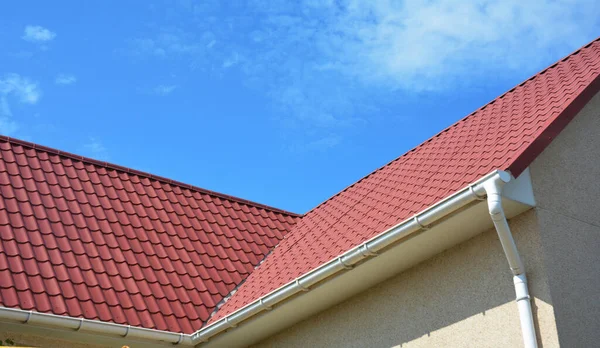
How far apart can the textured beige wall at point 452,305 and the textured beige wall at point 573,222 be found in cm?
13

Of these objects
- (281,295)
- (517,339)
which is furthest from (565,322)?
(281,295)

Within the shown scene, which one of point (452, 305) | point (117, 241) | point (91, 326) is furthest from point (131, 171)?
point (452, 305)

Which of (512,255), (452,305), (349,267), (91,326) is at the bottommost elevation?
(91,326)

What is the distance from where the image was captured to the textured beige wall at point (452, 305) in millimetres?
5844

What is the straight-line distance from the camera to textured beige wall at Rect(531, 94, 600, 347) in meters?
5.80

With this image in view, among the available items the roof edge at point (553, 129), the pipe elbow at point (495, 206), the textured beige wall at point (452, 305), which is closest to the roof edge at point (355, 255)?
the pipe elbow at point (495, 206)

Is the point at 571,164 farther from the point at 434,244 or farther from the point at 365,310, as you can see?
the point at 365,310

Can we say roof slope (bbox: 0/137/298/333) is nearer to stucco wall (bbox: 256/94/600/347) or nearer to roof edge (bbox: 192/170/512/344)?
roof edge (bbox: 192/170/512/344)

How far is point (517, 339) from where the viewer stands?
5711mm

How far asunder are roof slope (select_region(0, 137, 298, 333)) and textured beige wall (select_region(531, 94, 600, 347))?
3683 mm

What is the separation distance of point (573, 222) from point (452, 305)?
4.01 ft

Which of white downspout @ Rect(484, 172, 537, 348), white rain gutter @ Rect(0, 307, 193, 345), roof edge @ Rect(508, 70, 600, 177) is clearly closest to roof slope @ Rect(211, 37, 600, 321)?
roof edge @ Rect(508, 70, 600, 177)

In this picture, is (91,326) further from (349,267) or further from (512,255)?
(512,255)

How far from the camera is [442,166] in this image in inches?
303
